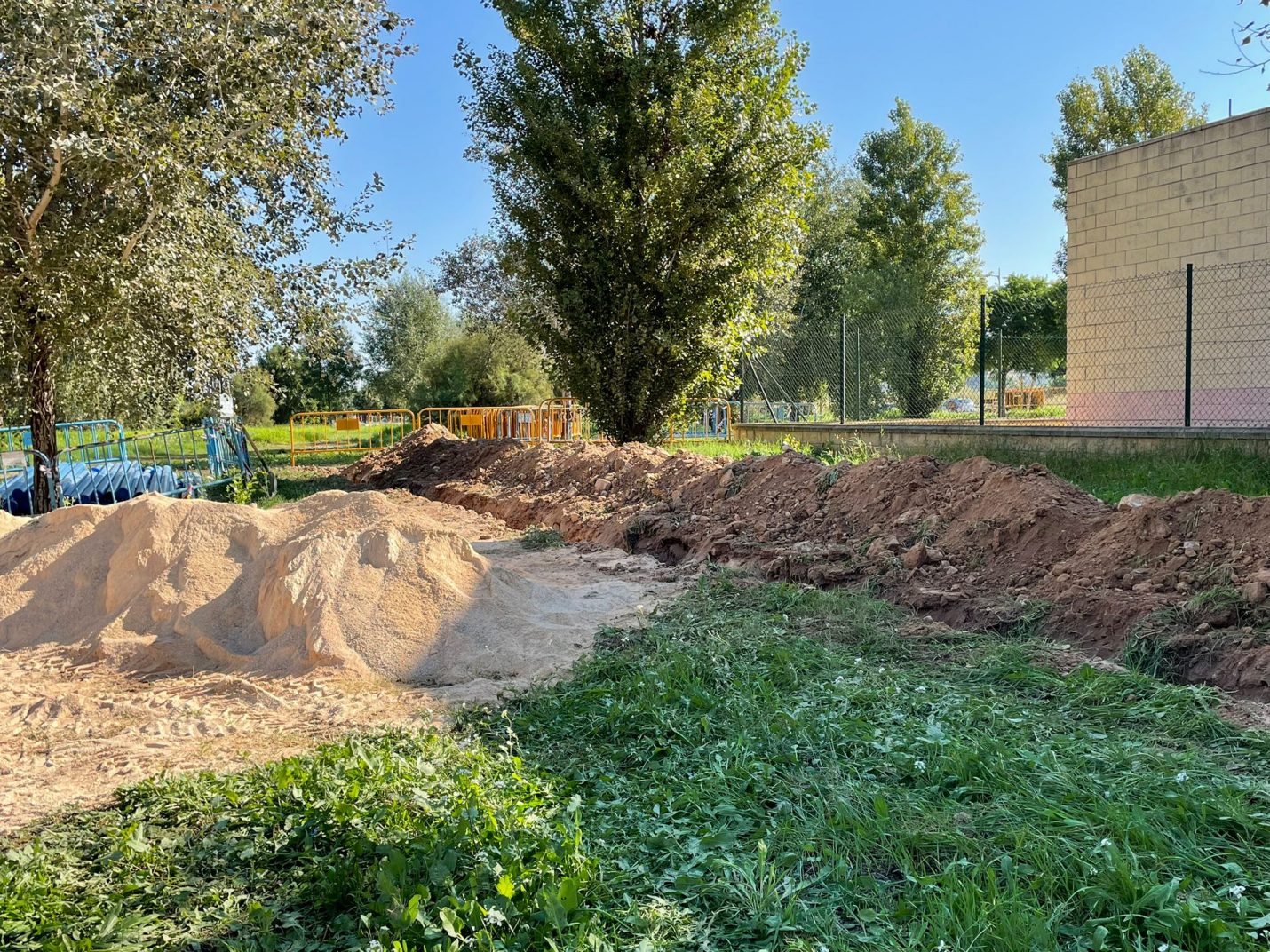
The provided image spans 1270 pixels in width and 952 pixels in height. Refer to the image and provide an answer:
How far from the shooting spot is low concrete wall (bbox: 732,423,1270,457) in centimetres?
1082

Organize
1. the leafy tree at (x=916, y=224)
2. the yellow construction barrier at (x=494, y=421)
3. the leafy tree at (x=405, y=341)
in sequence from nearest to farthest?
the yellow construction barrier at (x=494, y=421)
the leafy tree at (x=916, y=224)
the leafy tree at (x=405, y=341)

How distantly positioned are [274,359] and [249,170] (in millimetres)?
3836

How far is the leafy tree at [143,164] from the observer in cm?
891

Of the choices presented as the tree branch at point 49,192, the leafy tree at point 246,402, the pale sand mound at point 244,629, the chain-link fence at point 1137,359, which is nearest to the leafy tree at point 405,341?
the leafy tree at point 246,402

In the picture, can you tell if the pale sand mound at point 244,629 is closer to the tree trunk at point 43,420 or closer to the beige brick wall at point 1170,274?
the tree trunk at point 43,420

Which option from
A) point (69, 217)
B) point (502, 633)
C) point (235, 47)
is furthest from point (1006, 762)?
point (69, 217)

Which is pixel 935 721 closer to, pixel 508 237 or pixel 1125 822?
pixel 1125 822

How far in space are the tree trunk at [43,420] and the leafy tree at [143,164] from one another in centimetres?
2

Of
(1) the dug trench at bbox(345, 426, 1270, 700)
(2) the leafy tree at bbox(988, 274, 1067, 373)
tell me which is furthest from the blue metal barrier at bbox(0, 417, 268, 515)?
(2) the leafy tree at bbox(988, 274, 1067, 373)

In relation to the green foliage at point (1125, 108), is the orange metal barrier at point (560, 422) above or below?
below

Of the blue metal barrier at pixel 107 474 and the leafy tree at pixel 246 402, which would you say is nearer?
the blue metal barrier at pixel 107 474

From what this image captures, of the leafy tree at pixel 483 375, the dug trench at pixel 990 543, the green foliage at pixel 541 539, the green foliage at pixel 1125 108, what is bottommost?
the green foliage at pixel 541 539

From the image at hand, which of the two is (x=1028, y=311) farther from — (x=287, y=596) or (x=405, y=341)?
(x=287, y=596)

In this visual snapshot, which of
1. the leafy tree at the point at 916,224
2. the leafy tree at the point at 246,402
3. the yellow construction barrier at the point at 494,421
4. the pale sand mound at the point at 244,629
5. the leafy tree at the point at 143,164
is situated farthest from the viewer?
the leafy tree at the point at 916,224
